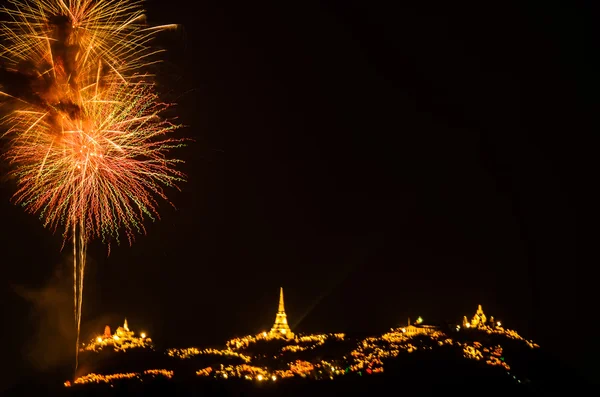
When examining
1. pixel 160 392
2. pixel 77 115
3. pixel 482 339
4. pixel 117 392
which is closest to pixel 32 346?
pixel 117 392

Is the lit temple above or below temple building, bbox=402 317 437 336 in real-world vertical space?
above

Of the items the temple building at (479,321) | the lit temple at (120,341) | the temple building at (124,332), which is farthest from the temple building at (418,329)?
the temple building at (124,332)

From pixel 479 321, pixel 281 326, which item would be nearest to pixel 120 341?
pixel 281 326

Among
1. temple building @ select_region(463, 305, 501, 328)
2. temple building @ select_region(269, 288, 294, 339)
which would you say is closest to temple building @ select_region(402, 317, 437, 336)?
temple building @ select_region(463, 305, 501, 328)

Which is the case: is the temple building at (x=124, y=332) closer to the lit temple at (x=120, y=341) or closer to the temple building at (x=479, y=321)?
the lit temple at (x=120, y=341)

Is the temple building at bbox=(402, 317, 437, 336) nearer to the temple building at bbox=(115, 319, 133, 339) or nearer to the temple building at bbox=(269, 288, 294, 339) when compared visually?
the temple building at bbox=(269, 288, 294, 339)

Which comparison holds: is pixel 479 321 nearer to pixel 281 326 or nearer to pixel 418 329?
pixel 418 329

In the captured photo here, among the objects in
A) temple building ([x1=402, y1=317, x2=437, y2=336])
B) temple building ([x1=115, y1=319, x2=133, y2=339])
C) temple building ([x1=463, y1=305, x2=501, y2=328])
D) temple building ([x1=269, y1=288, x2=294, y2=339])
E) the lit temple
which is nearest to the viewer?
the lit temple

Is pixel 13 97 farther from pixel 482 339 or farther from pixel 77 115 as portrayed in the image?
pixel 482 339
